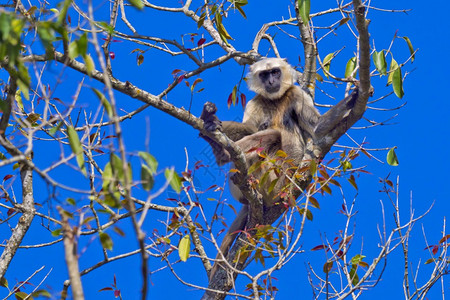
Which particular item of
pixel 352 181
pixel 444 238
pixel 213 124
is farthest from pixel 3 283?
pixel 444 238

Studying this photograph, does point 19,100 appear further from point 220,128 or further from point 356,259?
point 356,259

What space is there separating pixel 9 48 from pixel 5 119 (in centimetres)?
141

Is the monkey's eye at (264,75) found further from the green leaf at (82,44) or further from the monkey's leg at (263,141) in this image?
the green leaf at (82,44)

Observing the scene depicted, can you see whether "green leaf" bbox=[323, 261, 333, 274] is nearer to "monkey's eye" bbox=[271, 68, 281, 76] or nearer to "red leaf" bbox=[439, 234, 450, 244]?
"red leaf" bbox=[439, 234, 450, 244]

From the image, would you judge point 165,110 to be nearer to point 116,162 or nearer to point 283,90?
point 116,162

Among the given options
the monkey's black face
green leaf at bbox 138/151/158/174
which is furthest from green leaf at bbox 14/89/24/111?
the monkey's black face

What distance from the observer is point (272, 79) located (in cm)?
795

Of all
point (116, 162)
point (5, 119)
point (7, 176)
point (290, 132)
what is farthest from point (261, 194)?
point (116, 162)

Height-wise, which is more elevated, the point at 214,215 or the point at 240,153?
the point at 240,153

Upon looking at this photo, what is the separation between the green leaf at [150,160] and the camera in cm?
280

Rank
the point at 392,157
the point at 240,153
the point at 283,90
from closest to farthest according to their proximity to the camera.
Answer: the point at 240,153
the point at 392,157
the point at 283,90

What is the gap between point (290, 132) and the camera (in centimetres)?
759

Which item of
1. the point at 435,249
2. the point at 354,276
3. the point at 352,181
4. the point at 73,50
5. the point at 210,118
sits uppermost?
the point at 210,118

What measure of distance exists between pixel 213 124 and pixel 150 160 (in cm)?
273
